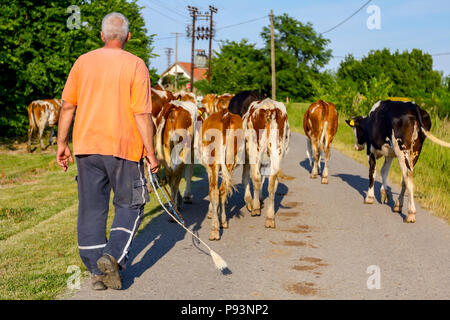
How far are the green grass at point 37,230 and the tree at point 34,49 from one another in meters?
5.84

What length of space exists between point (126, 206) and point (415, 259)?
3.72 m

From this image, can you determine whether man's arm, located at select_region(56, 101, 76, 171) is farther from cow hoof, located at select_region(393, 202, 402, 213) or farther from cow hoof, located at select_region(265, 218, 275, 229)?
cow hoof, located at select_region(393, 202, 402, 213)

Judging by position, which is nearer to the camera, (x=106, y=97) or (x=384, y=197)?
(x=106, y=97)

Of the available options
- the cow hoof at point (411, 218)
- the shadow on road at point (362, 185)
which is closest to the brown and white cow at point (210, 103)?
the shadow on road at point (362, 185)

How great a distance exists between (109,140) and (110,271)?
1.26m

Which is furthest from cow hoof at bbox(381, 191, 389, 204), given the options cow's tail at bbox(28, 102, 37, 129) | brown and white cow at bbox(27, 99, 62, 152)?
cow's tail at bbox(28, 102, 37, 129)

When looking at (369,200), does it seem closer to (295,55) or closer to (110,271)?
(110,271)

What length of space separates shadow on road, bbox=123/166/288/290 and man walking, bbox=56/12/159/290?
1.91 ft

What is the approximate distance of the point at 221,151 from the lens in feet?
23.9

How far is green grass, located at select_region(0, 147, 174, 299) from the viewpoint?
5.02 m

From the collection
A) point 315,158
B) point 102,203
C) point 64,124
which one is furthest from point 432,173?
point 64,124

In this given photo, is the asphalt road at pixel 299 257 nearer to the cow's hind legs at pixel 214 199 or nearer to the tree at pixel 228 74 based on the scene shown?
the cow's hind legs at pixel 214 199
